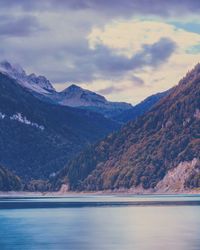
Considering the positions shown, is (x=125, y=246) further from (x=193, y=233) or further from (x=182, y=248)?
→ (x=193, y=233)

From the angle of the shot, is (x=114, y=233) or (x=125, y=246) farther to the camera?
(x=114, y=233)

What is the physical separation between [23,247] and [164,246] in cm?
2762

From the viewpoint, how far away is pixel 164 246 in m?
163

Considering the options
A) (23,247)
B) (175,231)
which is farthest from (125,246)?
(175,231)

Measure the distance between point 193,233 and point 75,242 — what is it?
3013cm

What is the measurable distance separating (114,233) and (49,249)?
39.0m

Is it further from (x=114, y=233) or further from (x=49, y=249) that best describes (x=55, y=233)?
(x=49, y=249)

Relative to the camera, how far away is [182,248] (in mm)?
157875

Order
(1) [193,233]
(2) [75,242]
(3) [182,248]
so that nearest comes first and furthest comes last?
(3) [182,248] < (2) [75,242] < (1) [193,233]

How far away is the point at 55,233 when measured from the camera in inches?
7810

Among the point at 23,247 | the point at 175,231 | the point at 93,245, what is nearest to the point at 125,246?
the point at 93,245

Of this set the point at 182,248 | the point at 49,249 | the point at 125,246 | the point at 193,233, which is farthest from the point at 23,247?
the point at 193,233

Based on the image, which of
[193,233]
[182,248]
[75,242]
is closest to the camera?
[182,248]

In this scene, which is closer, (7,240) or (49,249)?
(49,249)
